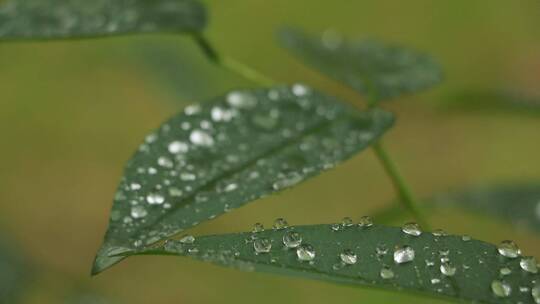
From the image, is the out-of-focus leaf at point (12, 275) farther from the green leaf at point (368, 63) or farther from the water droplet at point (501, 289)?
the water droplet at point (501, 289)

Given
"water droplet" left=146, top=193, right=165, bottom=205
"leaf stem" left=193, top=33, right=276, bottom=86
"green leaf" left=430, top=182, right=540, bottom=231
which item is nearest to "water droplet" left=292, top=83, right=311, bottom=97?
"leaf stem" left=193, top=33, right=276, bottom=86

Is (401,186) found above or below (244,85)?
above

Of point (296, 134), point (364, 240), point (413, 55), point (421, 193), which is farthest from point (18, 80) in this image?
point (364, 240)

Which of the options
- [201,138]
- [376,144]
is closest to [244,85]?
[376,144]

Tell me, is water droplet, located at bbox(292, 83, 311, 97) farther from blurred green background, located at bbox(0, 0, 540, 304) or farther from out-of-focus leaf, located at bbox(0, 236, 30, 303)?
blurred green background, located at bbox(0, 0, 540, 304)

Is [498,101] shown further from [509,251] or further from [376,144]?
[509,251]

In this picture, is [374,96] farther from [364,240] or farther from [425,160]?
[425,160]
